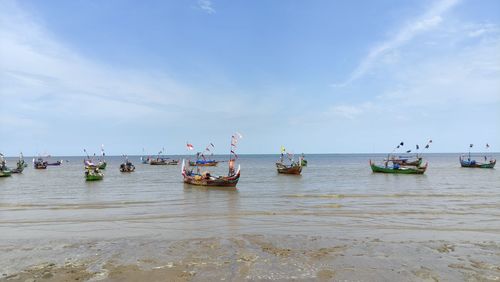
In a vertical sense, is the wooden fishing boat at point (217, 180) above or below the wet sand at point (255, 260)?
above

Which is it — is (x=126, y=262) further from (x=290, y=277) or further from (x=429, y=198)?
(x=429, y=198)

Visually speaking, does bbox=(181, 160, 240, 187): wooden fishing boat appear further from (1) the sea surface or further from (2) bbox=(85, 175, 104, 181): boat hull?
(2) bbox=(85, 175, 104, 181): boat hull

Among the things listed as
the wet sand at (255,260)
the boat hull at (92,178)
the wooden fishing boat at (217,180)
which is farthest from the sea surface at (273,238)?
the boat hull at (92,178)

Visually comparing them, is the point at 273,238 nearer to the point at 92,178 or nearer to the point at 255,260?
the point at 255,260

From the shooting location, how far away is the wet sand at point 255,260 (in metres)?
8.47

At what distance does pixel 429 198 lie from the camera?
85.1ft

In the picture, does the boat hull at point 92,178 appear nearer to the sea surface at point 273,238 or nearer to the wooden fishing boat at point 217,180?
the wooden fishing boat at point 217,180

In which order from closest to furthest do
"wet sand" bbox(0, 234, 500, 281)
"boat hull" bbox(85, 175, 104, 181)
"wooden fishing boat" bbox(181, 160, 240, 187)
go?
"wet sand" bbox(0, 234, 500, 281) → "wooden fishing boat" bbox(181, 160, 240, 187) → "boat hull" bbox(85, 175, 104, 181)

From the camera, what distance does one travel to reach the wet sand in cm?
847

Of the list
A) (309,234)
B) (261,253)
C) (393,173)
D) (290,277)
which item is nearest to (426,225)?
(309,234)

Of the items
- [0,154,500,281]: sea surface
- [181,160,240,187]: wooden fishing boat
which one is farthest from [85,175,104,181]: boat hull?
[0,154,500,281]: sea surface

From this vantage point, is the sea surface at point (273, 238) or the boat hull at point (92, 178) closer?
the sea surface at point (273, 238)

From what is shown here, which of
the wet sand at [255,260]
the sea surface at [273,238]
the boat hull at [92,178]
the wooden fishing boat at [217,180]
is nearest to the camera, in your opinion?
the wet sand at [255,260]

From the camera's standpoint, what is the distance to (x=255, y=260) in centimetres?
975
